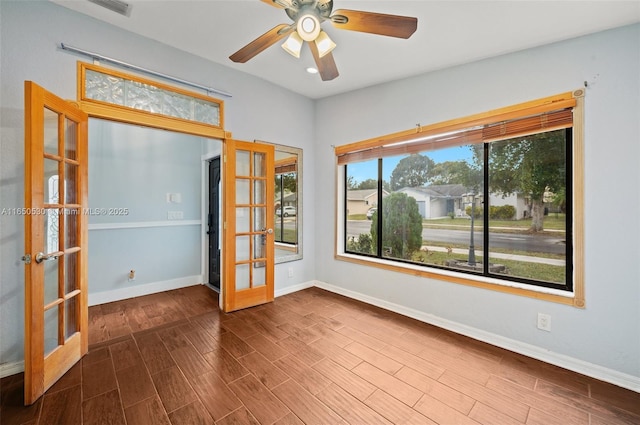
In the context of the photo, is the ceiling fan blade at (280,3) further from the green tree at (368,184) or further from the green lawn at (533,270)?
the green lawn at (533,270)

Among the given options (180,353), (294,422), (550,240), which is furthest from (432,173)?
(180,353)

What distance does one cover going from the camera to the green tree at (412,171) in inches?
127

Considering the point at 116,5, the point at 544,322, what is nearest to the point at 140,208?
the point at 116,5

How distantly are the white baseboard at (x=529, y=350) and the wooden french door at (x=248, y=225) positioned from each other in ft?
5.45

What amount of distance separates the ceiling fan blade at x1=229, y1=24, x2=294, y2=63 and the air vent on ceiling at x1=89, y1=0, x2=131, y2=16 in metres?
1.00

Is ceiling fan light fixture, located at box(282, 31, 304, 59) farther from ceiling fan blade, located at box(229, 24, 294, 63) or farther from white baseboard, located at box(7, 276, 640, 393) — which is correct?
white baseboard, located at box(7, 276, 640, 393)

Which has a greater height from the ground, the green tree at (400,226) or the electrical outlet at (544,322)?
Answer: the green tree at (400,226)

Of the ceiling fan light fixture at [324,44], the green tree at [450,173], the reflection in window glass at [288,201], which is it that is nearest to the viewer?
the ceiling fan light fixture at [324,44]

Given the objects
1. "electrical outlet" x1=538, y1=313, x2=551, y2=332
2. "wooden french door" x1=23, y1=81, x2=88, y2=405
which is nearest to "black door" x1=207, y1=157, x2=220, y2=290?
"wooden french door" x1=23, y1=81, x2=88, y2=405

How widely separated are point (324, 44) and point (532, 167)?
227 cm

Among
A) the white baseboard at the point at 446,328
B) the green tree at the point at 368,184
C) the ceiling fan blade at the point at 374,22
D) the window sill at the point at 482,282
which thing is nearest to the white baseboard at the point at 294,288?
the white baseboard at the point at 446,328

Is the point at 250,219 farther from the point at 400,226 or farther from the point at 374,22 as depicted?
the point at 374,22

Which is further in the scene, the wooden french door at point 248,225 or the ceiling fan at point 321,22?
the wooden french door at point 248,225

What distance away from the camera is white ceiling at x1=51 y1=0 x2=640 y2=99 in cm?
200
